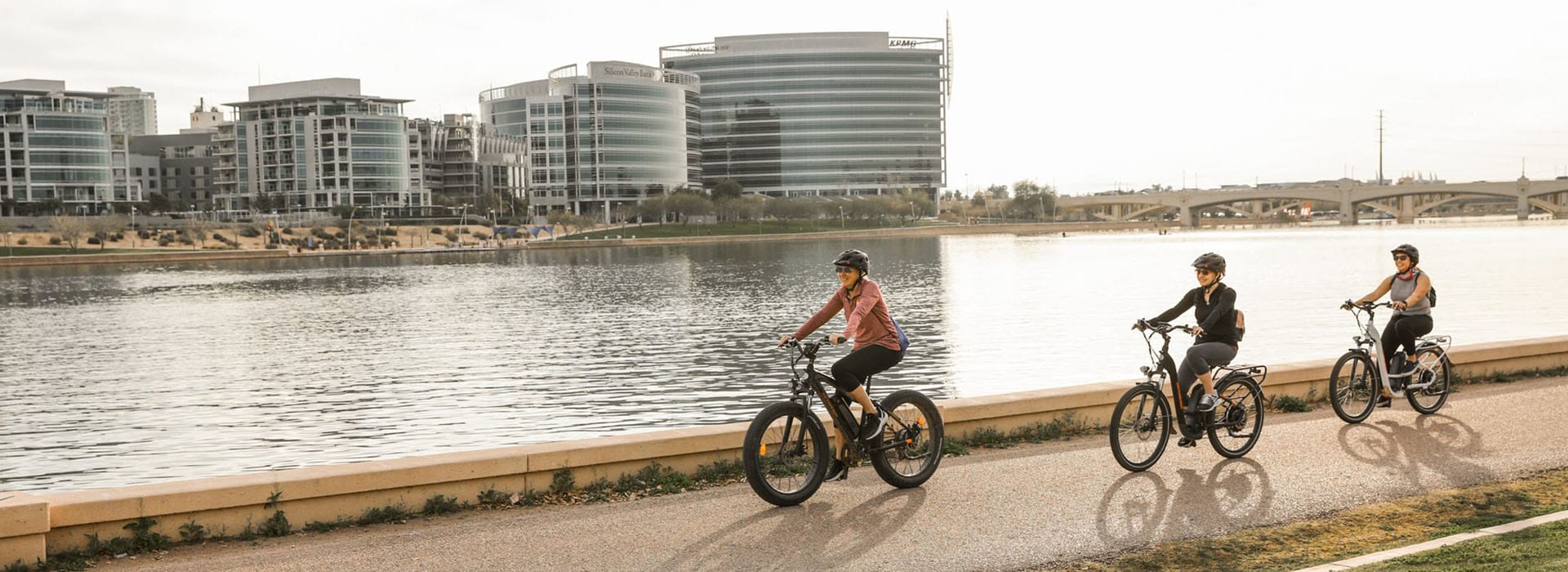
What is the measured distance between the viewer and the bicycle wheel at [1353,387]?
1404 centimetres

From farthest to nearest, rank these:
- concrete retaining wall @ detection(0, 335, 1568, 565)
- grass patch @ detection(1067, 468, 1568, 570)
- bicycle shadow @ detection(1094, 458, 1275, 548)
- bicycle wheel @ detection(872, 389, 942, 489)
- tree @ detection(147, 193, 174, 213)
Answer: tree @ detection(147, 193, 174, 213) → bicycle wheel @ detection(872, 389, 942, 489) → bicycle shadow @ detection(1094, 458, 1275, 548) → concrete retaining wall @ detection(0, 335, 1568, 565) → grass patch @ detection(1067, 468, 1568, 570)

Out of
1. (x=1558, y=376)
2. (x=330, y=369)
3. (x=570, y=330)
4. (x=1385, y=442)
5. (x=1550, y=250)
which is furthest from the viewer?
(x=1550, y=250)

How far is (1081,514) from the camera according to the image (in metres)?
10.2

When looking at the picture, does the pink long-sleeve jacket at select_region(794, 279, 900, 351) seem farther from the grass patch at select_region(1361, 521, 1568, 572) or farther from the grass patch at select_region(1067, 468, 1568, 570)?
the grass patch at select_region(1361, 521, 1568, 572)

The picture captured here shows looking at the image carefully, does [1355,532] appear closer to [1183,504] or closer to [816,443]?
[1183,504]

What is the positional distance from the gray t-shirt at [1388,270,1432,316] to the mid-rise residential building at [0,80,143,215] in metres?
190

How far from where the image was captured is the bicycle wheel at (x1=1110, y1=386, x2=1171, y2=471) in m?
11.6

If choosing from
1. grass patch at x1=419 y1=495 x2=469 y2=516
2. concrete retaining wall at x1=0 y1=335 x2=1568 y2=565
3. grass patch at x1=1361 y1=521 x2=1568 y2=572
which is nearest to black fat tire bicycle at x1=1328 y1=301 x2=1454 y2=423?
concrete retaining wall at x1=0 y1=335 x2=1568 y2=565

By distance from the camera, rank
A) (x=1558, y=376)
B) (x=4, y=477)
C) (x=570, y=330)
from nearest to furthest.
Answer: (x=1558, y=376)
(x=4, y=477)
(x=570, y=330)

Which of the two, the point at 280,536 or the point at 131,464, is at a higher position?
the point at 280,536

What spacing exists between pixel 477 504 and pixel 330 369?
32.3 m

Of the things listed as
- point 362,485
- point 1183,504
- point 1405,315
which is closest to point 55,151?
point 362,485

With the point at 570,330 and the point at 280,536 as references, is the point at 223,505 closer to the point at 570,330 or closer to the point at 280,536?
the point at 280,536

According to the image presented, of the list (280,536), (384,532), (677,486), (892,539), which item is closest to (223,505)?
(280,536)
